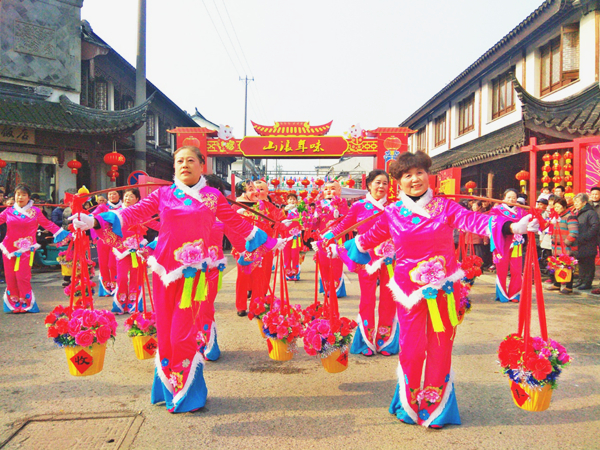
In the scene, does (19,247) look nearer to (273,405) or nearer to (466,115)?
(273,405)

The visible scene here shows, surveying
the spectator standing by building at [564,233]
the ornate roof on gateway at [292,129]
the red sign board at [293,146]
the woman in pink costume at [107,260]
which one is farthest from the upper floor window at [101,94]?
the spectator standing by building at [564,233]

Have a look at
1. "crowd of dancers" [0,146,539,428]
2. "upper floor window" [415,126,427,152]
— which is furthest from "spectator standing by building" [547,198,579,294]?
Answer: "upper floor window" [415,126,427,152]

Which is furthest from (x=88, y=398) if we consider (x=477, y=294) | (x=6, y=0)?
(x=6, y=0)

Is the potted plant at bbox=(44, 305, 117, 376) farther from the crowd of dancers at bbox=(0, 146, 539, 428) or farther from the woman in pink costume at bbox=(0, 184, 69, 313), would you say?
the woman in pink costume at bbox=(0, 184, 69, 313)

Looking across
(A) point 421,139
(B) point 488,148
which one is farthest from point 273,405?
(A) point 421,139

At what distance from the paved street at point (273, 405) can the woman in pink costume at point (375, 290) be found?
0.14 metres

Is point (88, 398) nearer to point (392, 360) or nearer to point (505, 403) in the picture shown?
point (392, 360)

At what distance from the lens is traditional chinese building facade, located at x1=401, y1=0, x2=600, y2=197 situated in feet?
26.7

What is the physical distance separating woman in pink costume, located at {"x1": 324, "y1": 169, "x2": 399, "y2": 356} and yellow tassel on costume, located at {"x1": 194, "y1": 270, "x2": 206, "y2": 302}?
4.14 ft

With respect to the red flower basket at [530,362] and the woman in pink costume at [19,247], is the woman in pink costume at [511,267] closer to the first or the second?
the red flower basket at [530,362]

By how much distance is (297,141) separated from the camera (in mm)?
15758

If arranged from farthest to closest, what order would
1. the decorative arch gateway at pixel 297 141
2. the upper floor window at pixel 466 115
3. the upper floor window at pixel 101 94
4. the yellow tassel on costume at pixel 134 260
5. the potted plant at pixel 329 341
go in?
1. the decorative arch gateway at pixel 297 141
2. the upper floor window at pixel 466 115
3. the upper floor window at pixel 101 94
4. the yellow tassel on costume at pixel 134 260
5. the potted plant at pixel 329 341

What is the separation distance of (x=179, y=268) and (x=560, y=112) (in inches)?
316

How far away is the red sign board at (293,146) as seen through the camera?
1564 cm
